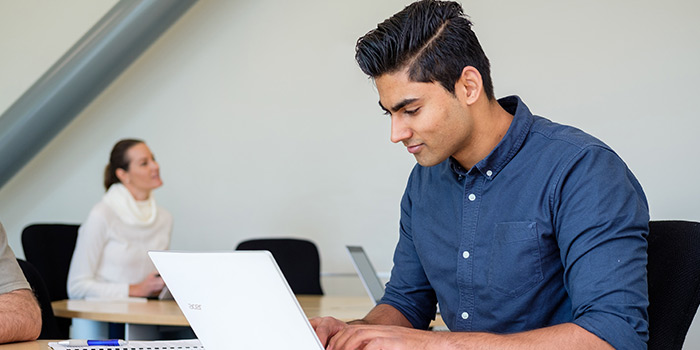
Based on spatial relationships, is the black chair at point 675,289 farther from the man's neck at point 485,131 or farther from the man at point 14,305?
the man at point 14,305

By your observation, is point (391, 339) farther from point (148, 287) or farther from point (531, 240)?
point (148, 287)

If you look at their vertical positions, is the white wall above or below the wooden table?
above

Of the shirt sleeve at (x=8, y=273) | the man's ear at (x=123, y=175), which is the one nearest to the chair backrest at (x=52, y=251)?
the man's ear at (x=123, y=175)

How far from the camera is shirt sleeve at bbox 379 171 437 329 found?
1.84 meters

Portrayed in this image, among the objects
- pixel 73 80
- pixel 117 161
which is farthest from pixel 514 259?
pixel 73 80

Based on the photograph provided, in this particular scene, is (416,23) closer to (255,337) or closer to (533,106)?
(255,337)

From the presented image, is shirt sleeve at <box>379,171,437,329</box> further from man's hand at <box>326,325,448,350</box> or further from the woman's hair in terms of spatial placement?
the woman's hair

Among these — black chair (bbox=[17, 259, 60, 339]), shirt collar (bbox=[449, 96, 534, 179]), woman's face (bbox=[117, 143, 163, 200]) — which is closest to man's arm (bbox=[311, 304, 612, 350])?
shirt collar (bbox=[449, 96, 534, 179])

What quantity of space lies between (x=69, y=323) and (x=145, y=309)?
35.5 inches

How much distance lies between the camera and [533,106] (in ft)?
14.6

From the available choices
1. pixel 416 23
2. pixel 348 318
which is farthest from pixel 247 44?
pixel 416 23

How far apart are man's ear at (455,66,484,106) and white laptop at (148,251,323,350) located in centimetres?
62

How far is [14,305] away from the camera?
1775 mm

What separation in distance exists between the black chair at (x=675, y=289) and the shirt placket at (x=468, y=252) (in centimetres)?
35
